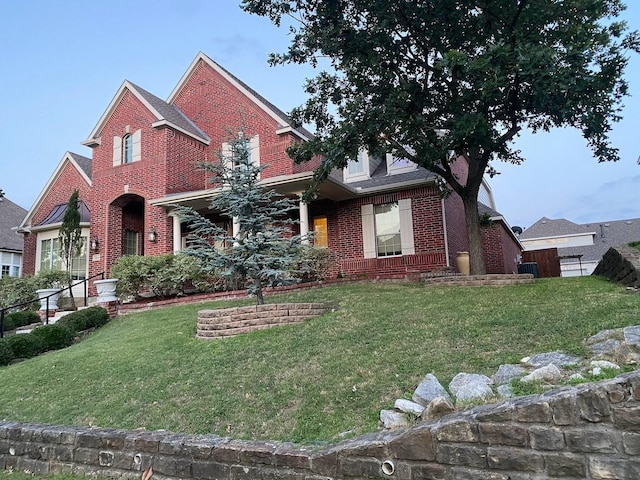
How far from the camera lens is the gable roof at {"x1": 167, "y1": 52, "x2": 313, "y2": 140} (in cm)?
1576

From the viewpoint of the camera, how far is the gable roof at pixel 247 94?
15762mm

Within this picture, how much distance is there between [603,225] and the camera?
34.7m

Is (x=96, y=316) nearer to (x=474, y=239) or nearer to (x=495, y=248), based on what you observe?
(x=474, y=239)

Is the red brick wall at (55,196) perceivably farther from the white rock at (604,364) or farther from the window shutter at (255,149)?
the white rock at (604,364)

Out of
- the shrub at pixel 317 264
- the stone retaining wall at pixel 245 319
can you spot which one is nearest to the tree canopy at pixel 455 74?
the shrub at pixel 317 264

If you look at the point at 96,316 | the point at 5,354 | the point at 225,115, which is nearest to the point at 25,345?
the point at 5,354

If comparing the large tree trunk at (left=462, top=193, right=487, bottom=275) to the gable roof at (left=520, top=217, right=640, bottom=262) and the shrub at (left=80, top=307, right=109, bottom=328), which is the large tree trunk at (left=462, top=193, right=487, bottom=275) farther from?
the gable roof at (left=520, top=217, right=640, bottom=262)

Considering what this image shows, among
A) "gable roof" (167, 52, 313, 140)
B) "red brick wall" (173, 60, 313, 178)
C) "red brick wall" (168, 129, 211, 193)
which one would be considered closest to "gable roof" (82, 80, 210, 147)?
"red brick wall" (168, 129, 211, 193)

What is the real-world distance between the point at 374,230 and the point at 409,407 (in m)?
11.1

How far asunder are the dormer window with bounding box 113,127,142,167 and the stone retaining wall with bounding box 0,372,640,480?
46.8 feet

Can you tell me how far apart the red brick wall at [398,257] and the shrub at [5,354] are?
28.1 feet

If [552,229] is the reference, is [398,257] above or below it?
below

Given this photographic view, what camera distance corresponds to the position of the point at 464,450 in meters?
2.82

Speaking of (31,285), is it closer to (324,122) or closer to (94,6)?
(94,6)
